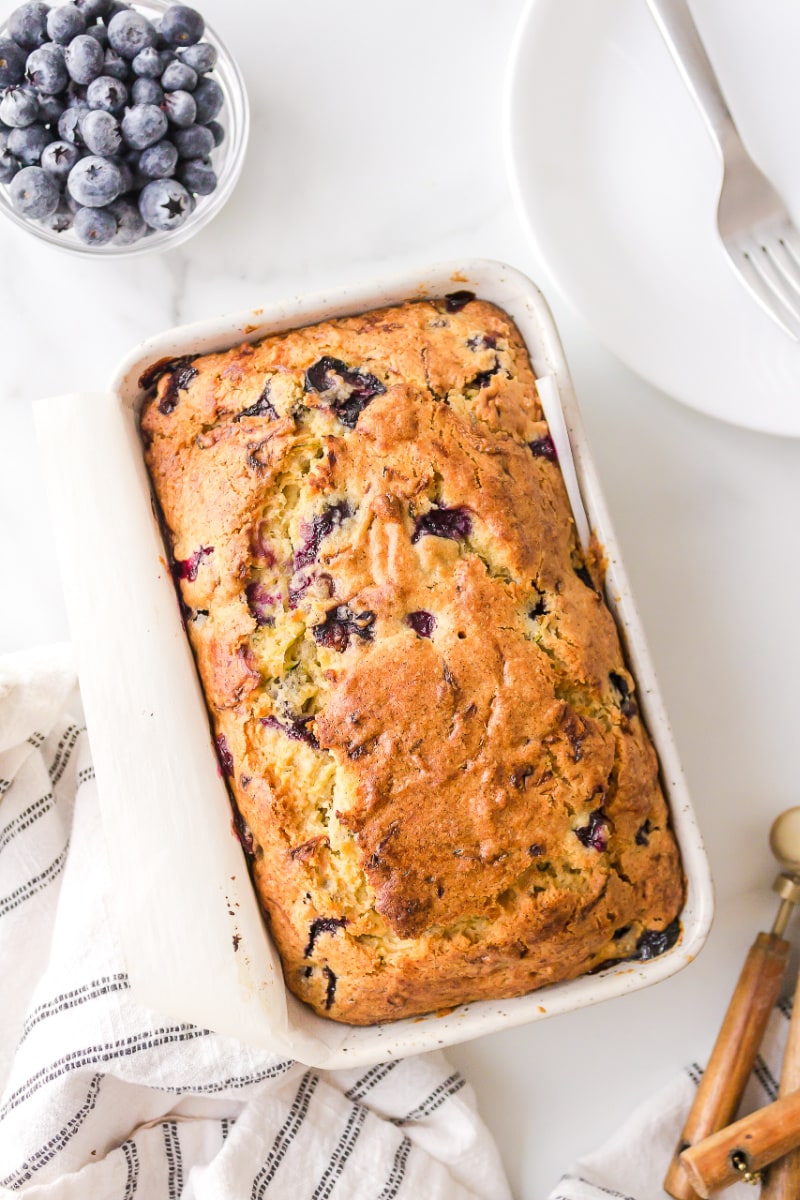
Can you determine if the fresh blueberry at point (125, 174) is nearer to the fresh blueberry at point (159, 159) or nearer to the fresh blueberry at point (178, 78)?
the fresh blueberry at point (159, 159)

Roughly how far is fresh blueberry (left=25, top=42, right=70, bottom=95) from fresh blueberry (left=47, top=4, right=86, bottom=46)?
0.06 feet

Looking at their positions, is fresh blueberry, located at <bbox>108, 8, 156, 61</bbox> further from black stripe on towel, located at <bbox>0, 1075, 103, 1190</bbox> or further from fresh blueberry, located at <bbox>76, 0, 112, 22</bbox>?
black stripe on towel, located at <bbox>0, 1075, 103, 1190</bbox>

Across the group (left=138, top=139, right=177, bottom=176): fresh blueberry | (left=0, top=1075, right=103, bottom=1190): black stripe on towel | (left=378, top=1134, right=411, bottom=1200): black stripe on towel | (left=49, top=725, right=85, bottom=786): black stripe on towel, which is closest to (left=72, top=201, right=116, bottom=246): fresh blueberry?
(left=138, top=139, right=177, bottom=176): fresh blueberry

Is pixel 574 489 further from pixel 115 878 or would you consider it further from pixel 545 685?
pixel 115 878

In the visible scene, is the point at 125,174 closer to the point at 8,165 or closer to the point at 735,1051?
the point at 8,165

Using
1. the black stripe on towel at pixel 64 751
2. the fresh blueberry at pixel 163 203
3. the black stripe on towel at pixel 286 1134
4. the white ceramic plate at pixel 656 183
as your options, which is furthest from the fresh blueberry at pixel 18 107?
the black stripe on towel at pixel 286 1134

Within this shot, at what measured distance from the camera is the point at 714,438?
2.04 meters

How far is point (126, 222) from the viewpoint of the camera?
6.05ft

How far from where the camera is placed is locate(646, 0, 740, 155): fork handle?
72.9 inches

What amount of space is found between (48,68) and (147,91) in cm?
17

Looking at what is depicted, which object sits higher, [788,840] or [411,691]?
[411,691]

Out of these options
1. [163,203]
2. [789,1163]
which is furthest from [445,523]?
[789,1163]

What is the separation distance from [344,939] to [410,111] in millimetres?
1524

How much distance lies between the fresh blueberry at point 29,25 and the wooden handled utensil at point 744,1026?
194 cm
